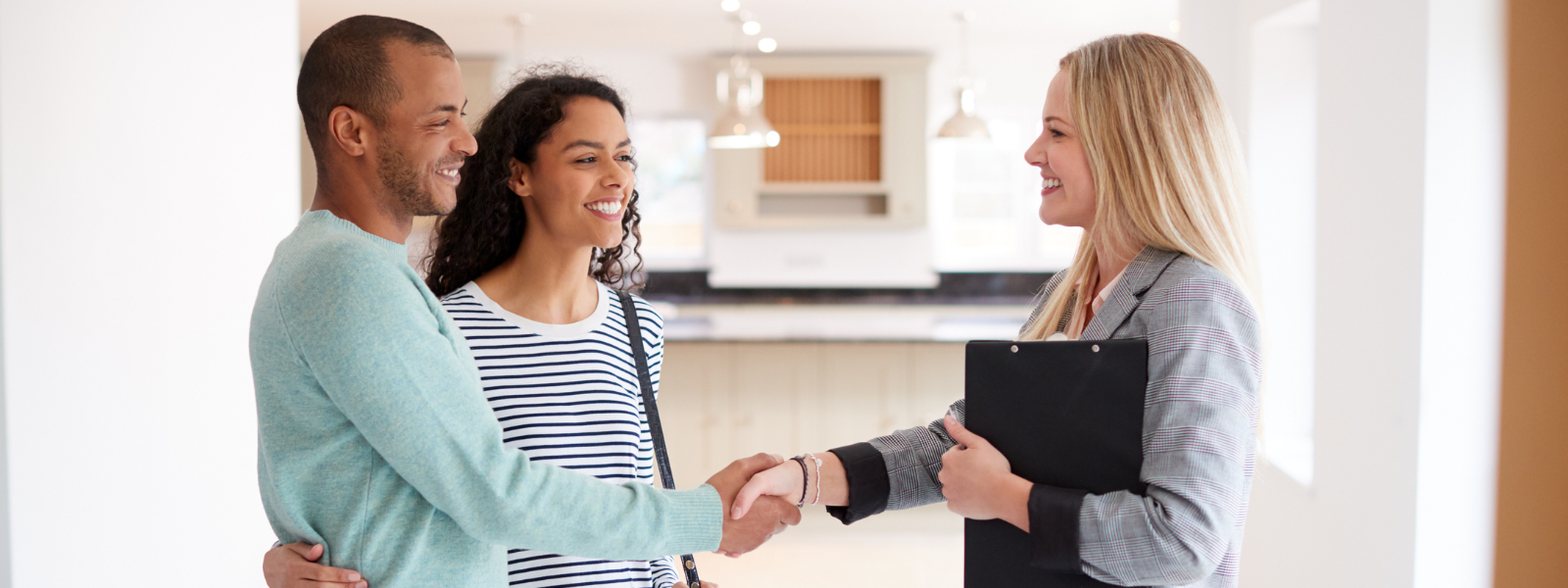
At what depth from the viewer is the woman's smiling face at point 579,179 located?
1.42 meters

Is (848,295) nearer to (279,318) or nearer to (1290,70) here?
(1290,70)

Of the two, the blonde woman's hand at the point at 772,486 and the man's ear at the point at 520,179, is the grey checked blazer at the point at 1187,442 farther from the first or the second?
the man's ear at the point at 520,179

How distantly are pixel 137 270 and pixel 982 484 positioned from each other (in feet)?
6.23

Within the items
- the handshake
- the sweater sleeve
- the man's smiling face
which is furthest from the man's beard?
the handshake

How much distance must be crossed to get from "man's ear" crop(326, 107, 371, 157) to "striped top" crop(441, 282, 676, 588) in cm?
34

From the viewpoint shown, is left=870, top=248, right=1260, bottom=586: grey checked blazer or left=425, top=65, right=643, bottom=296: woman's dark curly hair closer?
left=870, top=248, right=1260, bottom=586: grey checked blazer

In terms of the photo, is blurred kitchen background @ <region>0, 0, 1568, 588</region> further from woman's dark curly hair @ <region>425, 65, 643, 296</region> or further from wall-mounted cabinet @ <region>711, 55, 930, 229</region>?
wall-mounted cabinet @ <region>711, 55, 930, 229</region>

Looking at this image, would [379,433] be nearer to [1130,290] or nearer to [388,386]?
[388,386]

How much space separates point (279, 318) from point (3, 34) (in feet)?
4.49

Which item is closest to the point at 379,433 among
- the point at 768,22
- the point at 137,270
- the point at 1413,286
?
the point at 137,270

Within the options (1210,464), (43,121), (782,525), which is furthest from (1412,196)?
(43,121)

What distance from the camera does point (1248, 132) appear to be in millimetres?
3059

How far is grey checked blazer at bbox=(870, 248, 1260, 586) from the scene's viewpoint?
104 cm

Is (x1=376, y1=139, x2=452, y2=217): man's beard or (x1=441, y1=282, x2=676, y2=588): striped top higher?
(x1=376, y1=139, x2=452, y2=217): man's beard
